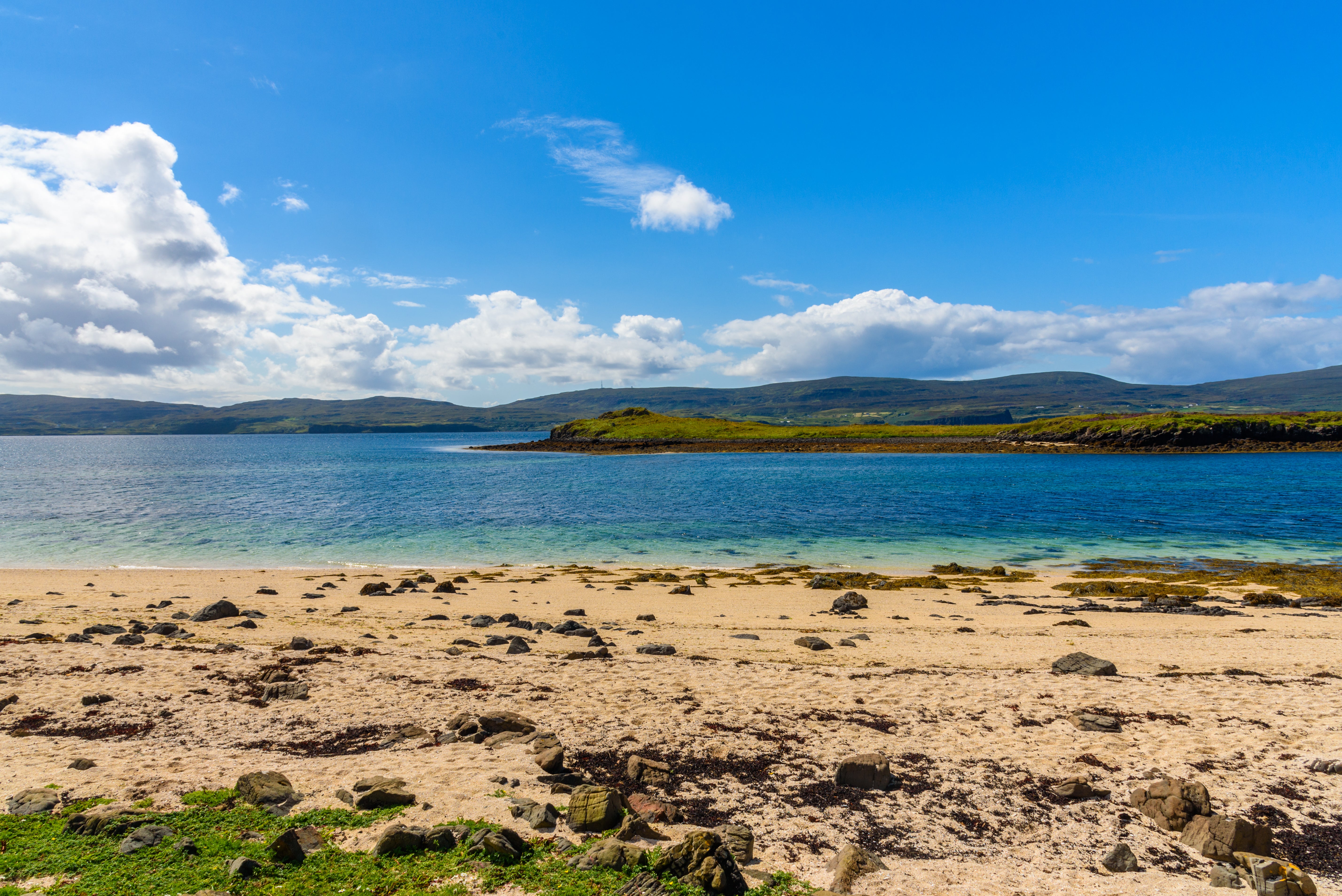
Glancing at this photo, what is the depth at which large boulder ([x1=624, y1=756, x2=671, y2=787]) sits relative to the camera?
1116 cm

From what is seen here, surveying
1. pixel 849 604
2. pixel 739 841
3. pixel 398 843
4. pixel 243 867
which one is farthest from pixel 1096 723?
pixel 243 867

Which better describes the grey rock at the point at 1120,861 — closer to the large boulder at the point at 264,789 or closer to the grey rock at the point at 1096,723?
the grey rock at the point at 1096,723

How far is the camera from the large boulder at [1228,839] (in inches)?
363

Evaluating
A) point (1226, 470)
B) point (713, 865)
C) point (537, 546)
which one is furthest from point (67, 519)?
point (1226, 470)

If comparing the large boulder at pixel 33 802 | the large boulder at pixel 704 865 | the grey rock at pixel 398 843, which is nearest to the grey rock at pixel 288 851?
the grey rock at pixel 398 843

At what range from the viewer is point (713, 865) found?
8.14 meters

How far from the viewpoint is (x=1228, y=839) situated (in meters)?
9.33

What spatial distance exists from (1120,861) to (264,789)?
12.6 m

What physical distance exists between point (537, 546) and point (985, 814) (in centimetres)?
3989

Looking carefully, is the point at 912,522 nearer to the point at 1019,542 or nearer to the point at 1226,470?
the point at 1019,542

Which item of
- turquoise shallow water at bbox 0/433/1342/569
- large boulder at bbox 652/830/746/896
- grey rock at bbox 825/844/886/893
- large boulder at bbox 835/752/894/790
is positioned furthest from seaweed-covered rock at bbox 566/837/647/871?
turquoise shallow water at bbox 0/433/1342/569

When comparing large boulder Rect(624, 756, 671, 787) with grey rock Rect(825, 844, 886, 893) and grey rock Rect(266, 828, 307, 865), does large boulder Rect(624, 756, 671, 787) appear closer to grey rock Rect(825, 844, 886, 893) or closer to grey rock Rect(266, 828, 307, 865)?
grey rock Rect(825, 844, 886, 893)

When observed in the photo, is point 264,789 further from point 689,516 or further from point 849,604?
point 689,516

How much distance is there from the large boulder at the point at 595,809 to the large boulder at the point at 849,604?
62.8 feet
